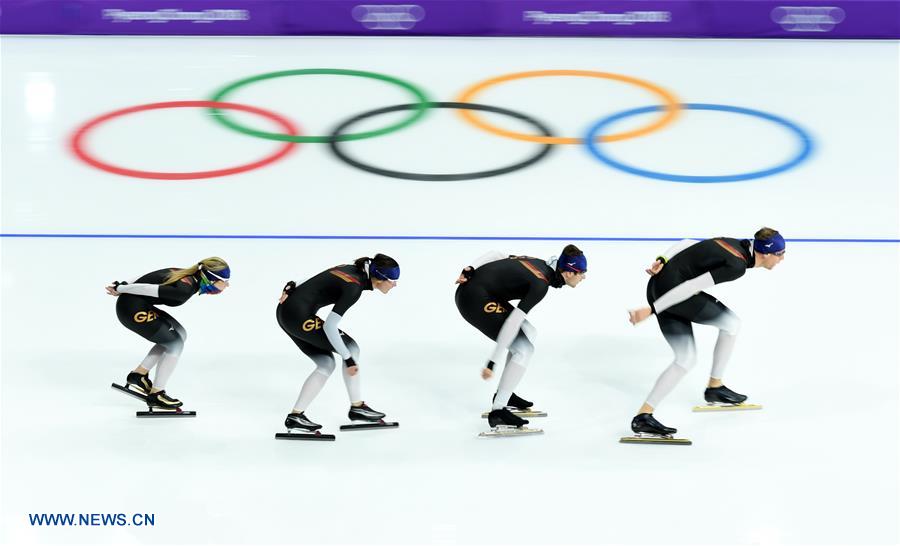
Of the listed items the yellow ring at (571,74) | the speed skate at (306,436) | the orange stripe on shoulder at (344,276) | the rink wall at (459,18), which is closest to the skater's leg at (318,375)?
the speed skate at (306,436)

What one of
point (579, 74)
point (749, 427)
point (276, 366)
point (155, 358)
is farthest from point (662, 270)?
point (579, 74)

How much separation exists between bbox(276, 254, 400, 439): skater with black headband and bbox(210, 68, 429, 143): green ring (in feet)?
16.5

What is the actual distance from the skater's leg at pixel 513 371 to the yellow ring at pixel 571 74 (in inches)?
194

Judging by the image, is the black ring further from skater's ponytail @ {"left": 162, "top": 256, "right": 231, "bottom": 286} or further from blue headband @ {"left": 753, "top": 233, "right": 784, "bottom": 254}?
blue headband @ {"left": 753, "top": 233, "right": 784, "bottom": 254}

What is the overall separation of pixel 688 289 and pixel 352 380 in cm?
227

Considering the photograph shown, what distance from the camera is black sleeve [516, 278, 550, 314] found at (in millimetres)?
8602

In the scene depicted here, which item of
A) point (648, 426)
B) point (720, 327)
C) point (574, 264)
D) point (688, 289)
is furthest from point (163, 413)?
point (720, 327)

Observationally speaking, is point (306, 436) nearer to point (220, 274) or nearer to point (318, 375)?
point (318, 375)

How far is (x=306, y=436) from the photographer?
8633mm

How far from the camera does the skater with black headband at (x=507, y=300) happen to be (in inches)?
339

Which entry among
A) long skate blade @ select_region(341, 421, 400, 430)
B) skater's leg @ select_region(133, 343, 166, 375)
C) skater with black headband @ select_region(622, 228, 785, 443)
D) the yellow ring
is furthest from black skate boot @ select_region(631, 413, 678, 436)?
the yellow ring

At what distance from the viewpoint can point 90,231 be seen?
11531 mm

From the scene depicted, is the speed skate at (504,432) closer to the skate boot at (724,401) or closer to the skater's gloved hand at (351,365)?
the skater's gloved hand at (351,365)

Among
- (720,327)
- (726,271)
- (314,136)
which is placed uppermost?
(314,136)
